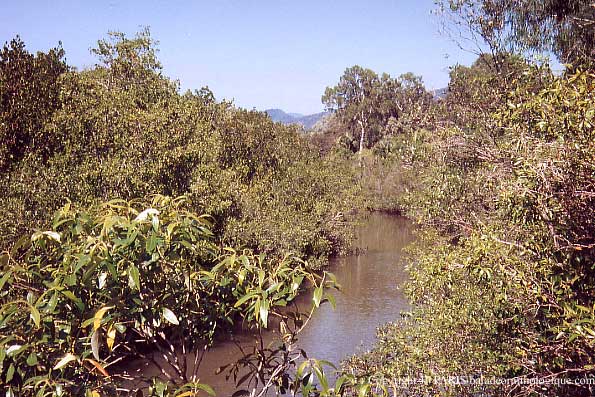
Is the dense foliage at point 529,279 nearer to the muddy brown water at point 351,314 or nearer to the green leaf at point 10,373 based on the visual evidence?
the green leaf at point 10,373

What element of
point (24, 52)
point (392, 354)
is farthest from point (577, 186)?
point (24, 52)

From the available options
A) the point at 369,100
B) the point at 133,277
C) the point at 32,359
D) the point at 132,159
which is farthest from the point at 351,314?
the point at 369,100

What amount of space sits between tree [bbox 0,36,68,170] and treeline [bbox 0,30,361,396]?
0.04 meters

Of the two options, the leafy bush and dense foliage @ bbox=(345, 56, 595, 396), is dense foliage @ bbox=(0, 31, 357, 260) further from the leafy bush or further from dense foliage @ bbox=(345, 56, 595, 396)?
the leafy bush

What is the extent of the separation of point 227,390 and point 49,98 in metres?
9.05

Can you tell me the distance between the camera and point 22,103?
45.6 ft

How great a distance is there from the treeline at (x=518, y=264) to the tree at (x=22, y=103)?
9749 millimetres

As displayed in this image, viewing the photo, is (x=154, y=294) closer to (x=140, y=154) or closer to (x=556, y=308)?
(x=556, y=308)

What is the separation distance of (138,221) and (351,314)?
58.9 feet

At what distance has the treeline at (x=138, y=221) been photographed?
8.39 ft

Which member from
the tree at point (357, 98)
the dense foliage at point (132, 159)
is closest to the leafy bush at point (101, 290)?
the dense foliage at point (132, 159)

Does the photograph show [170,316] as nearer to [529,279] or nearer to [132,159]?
[529,279]

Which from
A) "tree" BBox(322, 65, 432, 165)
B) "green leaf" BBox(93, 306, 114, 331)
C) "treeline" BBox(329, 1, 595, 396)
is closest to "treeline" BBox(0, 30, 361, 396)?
"green leaf" BBox(93, 306, 114, 331)

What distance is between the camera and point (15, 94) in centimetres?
1398
